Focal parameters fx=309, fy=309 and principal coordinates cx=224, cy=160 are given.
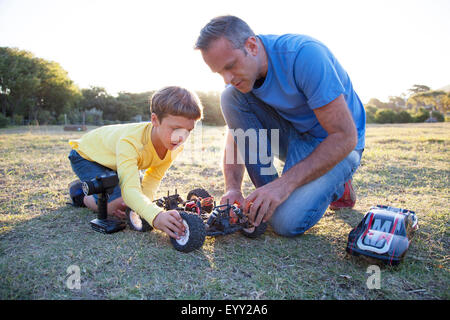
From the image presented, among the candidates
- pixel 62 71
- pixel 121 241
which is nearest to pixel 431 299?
pixel 121 241

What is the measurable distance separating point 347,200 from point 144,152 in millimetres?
2266

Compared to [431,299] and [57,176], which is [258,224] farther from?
[57,176]

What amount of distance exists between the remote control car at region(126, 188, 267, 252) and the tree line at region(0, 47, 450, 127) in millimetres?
23085

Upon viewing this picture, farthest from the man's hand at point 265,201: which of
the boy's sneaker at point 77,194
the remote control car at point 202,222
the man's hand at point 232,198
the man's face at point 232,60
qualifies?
the boy's sneaker at point 77,194

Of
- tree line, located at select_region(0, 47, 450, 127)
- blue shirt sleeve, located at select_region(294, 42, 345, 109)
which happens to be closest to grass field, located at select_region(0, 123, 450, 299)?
blue shirt sleeve, located at select_region(294, 42, 345, 109)

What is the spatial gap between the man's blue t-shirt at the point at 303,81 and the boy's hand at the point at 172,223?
134 cm

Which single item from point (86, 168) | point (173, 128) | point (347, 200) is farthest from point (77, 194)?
point (347, 200)

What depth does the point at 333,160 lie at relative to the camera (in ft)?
8.10

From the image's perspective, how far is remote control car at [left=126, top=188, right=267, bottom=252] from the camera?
229 centimetres

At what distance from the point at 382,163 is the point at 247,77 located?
4.79m

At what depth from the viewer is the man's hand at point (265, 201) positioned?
95.0 inches

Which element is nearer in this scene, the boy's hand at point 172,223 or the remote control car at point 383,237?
the remote control car at point 383,237

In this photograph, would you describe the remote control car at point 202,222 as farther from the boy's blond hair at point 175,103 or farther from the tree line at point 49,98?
the tree line at point 49,98

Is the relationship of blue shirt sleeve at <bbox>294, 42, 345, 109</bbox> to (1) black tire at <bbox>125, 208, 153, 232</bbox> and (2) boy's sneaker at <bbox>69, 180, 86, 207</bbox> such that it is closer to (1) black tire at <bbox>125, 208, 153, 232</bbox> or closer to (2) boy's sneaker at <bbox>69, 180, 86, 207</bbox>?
(1) black tire at <bbox>125, 208, 153, 232</bbox>
